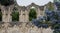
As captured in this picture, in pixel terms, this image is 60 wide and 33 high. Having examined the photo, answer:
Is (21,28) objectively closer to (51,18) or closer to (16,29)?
(16,29)

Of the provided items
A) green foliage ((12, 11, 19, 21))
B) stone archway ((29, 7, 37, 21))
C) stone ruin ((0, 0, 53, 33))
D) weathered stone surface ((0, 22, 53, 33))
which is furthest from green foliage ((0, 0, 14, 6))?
weathered stone surface ((0, 22, 53, 33))

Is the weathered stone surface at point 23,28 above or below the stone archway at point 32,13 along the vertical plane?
below

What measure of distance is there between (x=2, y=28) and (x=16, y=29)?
0.71m

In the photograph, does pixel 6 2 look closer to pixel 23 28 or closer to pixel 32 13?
pixel 32 13

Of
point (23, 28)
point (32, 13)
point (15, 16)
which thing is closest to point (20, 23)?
point (23, 28)

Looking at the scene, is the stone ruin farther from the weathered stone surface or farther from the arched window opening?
the arched window opening

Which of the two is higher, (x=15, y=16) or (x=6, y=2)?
(x=6, y=2)

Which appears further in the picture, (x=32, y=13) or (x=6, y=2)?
(x=32, y=13)

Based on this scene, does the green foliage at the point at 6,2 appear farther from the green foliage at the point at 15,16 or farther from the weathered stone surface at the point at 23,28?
the weathered stone surface at the point at 23,28

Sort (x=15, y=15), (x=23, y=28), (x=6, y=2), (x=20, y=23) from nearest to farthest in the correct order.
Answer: (x=20, y=23)
(x=23, y=28)
(x=6, y=2)
(x=15, y=15)

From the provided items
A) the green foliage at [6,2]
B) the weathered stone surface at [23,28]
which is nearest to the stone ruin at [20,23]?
the weathered stone surface at [23,28]

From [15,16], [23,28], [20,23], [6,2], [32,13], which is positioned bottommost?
[23,28]

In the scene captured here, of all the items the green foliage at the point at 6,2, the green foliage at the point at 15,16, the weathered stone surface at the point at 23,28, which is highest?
the green foliage at the point at 6,2

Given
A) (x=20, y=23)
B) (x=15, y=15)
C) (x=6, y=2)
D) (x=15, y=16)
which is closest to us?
(x=20, y=23)
